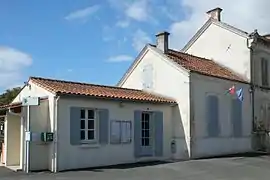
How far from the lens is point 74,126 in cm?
1472

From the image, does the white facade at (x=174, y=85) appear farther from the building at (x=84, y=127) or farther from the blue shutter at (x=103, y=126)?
the blue shutter at (x=103, y=126)

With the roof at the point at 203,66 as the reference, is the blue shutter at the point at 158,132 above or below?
below

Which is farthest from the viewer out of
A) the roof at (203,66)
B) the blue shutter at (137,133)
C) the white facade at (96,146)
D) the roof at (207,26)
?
the roof at (207,26)

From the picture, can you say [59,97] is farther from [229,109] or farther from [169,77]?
[229,109]

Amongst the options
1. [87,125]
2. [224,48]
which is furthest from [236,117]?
[87,125]

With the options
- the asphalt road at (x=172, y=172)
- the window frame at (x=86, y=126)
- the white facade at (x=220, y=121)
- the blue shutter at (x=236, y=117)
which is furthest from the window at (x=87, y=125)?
the blue shutter at (x=236, y=117)

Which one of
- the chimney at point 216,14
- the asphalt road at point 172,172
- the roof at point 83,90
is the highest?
the chimney at point 216,14

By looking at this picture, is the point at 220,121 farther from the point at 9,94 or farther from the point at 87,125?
the point at 9,94

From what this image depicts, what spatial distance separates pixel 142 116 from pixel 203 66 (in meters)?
5.94

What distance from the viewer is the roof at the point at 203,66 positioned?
66.9ft

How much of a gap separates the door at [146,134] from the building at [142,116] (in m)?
0.04

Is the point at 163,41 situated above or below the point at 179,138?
above

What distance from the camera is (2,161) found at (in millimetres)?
17188

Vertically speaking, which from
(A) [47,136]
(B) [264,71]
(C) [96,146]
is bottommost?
(C) [96,146]
